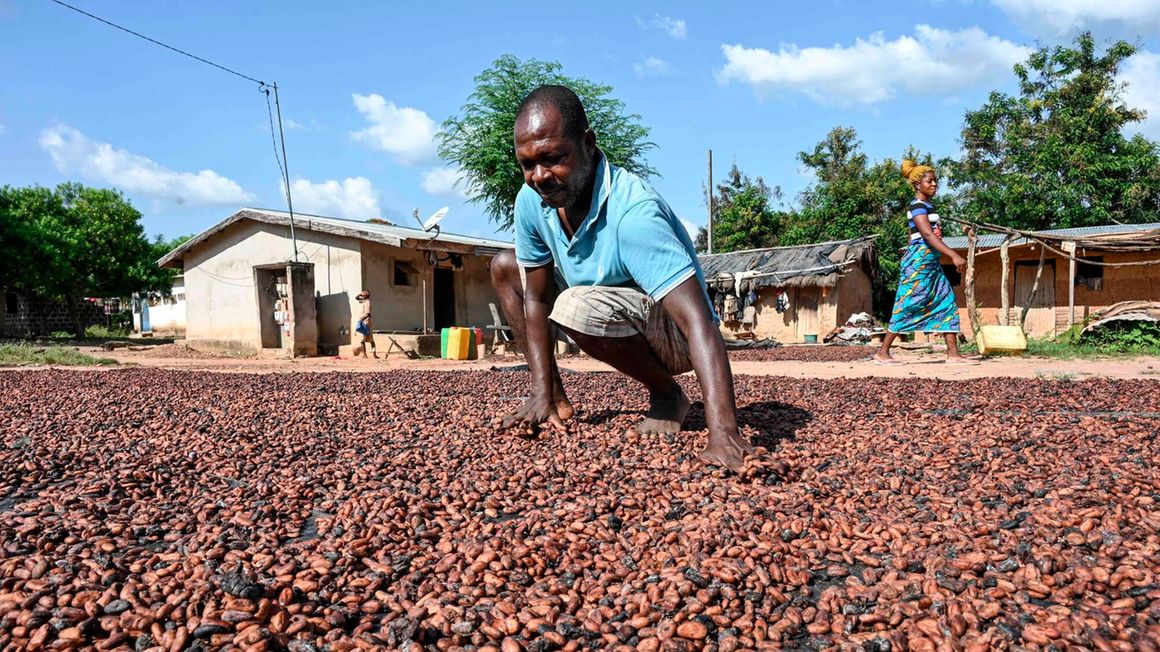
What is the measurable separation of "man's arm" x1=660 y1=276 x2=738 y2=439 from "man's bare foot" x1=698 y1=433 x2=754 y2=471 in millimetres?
14

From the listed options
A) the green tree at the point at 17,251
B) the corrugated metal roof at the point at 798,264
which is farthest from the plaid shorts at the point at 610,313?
the green tree at the point at 17,251

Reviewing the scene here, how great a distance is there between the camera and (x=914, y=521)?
176 cm

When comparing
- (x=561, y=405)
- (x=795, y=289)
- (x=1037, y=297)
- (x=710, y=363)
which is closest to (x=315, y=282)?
(x=795, y=289)

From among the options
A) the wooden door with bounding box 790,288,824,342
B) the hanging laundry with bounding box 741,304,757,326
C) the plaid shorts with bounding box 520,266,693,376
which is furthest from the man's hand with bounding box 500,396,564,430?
the hanging laundry with bounding box 741,304,757,326

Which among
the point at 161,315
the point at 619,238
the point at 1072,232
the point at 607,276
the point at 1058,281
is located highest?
the point at 1072,232

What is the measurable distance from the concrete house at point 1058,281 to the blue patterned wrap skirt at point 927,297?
8461 mm

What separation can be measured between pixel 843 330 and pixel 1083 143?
828 centimetres

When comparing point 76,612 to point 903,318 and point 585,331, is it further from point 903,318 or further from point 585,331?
point 903,318

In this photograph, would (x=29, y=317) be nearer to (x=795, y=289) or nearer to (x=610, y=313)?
(x=795, y=289)

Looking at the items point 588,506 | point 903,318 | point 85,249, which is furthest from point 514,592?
point 85,249

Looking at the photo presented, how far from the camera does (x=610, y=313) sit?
2391mm

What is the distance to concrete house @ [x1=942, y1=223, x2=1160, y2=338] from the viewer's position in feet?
46.0

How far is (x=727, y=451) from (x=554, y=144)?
112 centimetres

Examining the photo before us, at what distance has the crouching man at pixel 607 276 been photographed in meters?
2.20
